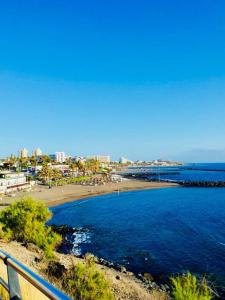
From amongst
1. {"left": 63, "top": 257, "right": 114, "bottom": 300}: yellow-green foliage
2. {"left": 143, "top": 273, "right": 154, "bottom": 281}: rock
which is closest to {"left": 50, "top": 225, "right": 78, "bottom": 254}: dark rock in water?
{"left": 143, "top": 273, "right": 154, "bottom": 281}: rock

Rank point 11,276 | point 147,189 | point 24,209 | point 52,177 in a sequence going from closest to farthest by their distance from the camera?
1. point 11,276
2. point 24,209
3. point 147,189
4. point 52,177

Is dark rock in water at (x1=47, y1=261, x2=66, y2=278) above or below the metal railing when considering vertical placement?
below

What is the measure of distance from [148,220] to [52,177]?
74.9 meters


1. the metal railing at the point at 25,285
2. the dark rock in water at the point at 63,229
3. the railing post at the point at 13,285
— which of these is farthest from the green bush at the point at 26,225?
the railing post at the point at 13,285

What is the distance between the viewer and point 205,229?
43.0m

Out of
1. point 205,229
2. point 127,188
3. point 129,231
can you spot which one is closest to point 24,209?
point 129,231

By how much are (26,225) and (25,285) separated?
2813cm

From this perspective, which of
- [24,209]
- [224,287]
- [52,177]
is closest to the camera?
[224,287]

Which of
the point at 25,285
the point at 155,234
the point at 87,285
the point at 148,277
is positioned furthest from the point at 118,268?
the point at 25,285

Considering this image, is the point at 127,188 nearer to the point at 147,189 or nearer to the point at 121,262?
the point at 147,189

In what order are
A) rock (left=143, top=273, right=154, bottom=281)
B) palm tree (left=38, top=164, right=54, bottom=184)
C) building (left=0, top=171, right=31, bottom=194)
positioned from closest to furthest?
rock (left=143, top=273, right=154, bottom=281)
building (left=0, top=171, right=31, bottom=194)
palm tree (left=38, top=164, right=54, bottom=184)

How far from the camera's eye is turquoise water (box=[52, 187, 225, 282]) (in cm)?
2850

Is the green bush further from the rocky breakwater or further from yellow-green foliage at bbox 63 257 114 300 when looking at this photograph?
yellow-green foliage at bbox 63 257 114 300

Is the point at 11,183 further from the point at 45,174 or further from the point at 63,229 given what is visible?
the point at 63,229
